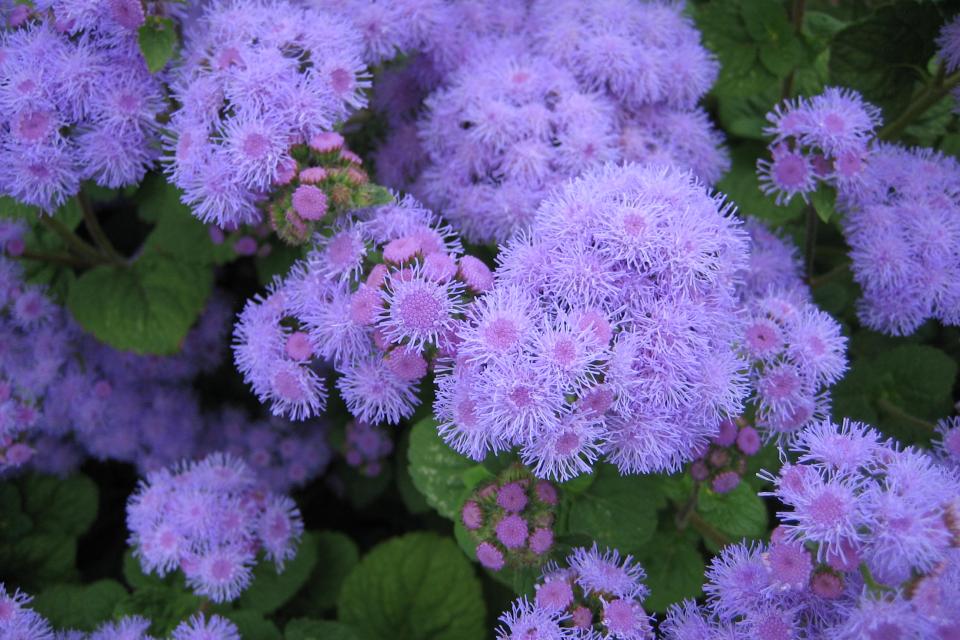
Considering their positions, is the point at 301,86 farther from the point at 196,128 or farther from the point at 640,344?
the point at 640,344

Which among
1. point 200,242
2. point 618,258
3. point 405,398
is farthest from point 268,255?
point 618,258

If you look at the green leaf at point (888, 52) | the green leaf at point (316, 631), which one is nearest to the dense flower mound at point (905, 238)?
the green leaf at point (888, 52)

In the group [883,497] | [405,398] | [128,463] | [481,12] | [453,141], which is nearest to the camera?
[883,497]

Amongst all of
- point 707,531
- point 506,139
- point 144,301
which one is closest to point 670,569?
point 707,531

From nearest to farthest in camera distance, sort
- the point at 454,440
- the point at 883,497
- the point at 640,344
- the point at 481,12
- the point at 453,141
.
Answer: the point at 883,497
the point at 640,344
the point at 454,440
the point at 453,141
the point at 481,12

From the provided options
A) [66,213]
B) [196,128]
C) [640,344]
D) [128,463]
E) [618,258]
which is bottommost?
[128,463]

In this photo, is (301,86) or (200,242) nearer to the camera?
(301,86)

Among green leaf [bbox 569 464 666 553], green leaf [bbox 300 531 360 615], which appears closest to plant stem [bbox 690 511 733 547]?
green leaf [bbox 569 464 666 553]
